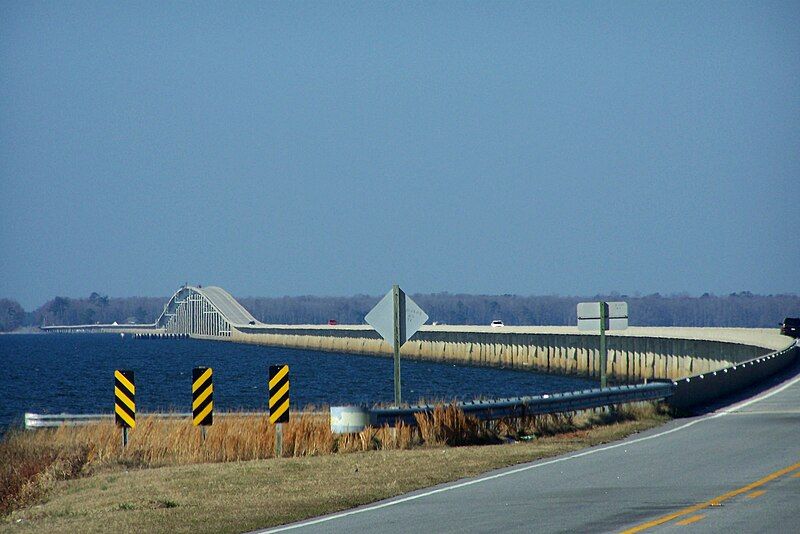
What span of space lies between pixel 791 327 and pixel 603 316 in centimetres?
6123

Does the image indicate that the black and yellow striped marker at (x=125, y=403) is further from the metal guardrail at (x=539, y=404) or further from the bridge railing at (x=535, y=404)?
the metal guardrail at (x=539, y=404)

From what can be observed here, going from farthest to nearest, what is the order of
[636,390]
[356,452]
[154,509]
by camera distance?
[636,390] < [356,452] < [154,509]

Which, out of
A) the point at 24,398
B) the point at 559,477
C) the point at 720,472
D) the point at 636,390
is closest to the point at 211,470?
the point at 559,477

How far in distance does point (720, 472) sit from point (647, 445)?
474cm

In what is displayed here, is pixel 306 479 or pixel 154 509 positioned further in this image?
pixel 306 479

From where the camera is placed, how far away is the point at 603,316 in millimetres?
30344

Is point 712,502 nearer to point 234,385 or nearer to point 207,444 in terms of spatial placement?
point 207,444

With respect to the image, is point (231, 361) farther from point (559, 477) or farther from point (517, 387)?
point (559, 477)

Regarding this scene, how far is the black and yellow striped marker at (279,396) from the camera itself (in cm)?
2155

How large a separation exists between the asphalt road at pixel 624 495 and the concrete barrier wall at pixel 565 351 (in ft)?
121

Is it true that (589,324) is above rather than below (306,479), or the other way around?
above

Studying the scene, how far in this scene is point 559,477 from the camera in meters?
17.9

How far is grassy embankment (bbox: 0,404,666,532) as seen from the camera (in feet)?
51.6

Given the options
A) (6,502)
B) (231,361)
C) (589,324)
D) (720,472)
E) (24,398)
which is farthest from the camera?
(231,361)
